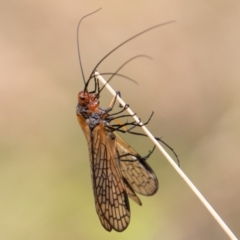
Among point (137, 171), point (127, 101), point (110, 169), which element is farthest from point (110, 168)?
point (127, 101)

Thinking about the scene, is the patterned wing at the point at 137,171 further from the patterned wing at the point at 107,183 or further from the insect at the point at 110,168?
the patterned wing at the point at 107,183

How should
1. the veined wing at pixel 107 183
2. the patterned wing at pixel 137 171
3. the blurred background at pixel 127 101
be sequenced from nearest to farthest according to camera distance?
the veined wing at pixel 107 183, the patterned wing at pixel 137 171, the blurred background at pixel 127 101

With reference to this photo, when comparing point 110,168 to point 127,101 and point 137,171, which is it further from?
point 127,101

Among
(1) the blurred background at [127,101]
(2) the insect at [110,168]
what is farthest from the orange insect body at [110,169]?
(1) the blurred background at [127,101]

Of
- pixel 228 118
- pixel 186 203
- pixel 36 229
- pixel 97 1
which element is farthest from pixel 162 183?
pixel 97 1

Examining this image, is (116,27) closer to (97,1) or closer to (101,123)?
A: (97,1)
